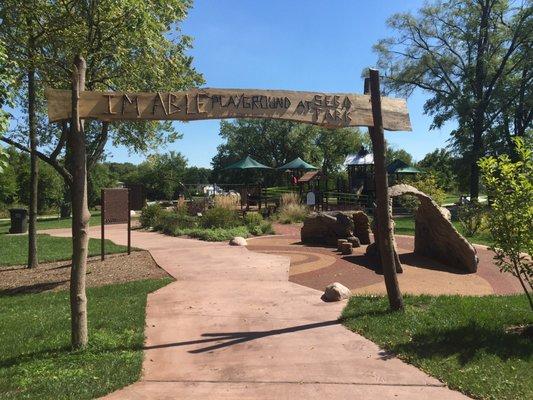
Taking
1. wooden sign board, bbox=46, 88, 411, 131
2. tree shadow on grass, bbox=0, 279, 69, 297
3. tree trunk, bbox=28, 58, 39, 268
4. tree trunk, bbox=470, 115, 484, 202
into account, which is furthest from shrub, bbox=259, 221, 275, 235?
tree trunk, bbox=470, 115, 484, 202

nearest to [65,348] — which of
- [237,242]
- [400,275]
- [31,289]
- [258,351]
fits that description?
[258,351]

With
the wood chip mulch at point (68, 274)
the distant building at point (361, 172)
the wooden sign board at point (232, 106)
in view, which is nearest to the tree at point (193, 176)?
the distant building at point (361, 172)

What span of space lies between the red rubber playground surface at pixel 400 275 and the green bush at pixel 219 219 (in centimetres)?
478

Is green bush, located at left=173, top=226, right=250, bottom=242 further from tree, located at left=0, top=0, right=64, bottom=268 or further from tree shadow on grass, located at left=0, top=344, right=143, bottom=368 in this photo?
tree shadow on grass, located at left=0, top=344, right=143, bottom=368

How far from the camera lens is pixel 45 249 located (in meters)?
14.3

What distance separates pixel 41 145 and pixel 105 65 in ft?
11.2

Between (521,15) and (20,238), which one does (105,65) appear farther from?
(521,15)

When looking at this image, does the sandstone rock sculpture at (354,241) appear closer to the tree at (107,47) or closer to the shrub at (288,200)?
the tree at (107,47)

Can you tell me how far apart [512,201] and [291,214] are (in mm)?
14882

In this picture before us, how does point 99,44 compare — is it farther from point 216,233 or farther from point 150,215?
point 150,215

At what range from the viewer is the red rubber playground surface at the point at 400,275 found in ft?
27.0

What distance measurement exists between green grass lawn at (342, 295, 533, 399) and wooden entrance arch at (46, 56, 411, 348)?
50cm

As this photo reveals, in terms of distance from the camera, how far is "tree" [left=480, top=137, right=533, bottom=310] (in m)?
5.17

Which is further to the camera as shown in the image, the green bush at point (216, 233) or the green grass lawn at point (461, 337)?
the green bush at point (216, 233)
